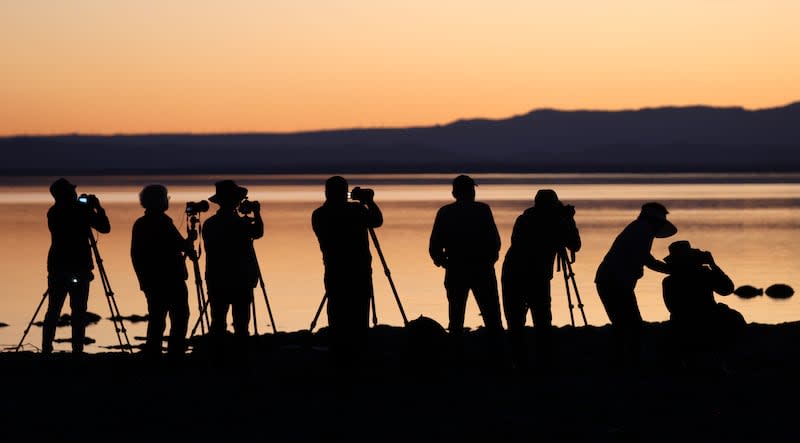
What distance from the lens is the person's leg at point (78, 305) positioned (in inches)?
453

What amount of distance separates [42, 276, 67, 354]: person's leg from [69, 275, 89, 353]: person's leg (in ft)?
0.33

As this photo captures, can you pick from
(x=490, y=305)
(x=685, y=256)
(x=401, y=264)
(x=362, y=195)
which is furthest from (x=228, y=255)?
(x=401, y=264)

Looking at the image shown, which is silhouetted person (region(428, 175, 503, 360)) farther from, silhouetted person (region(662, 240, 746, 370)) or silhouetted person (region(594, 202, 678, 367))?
silhouetted person (region(662, 240, 746, 370))

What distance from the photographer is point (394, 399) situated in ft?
30.7

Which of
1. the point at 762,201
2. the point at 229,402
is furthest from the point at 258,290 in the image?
the point at 762,201

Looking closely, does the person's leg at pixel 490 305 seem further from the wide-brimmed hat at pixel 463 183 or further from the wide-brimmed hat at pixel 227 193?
the wide-brimmed hat at pixel 227 193

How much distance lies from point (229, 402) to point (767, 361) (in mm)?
5386

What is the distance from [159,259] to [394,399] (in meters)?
2.57

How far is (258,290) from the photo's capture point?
82.3 ft

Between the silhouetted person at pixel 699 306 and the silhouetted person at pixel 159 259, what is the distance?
4279 mm

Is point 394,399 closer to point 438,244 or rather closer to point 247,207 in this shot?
point 438,244

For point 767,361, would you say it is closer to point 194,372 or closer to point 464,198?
point 464,198

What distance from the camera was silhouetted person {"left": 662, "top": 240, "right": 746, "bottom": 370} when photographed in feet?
34.3

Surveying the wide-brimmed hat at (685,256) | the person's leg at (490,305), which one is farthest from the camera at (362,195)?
the wide-brimmed hat at (685,256)
